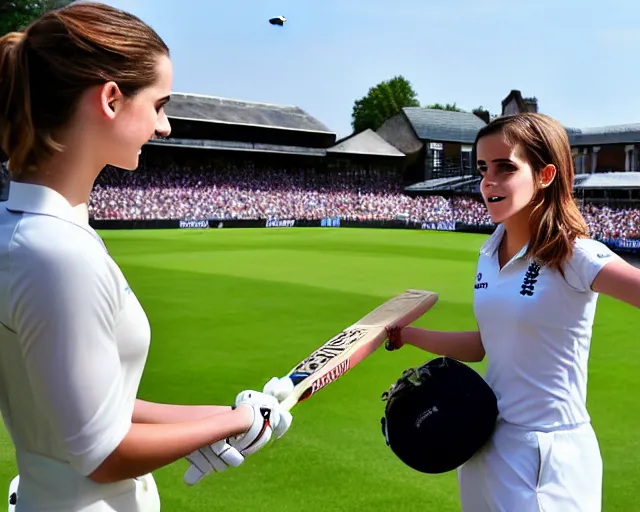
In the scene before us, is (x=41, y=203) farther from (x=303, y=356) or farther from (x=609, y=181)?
(x=609, y=181)

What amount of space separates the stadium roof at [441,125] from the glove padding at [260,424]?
60082 millimetres

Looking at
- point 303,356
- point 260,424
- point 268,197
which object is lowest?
point 303,356

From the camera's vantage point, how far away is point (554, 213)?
8.67 feet

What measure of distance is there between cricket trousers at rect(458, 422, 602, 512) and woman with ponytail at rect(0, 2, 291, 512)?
1270mm

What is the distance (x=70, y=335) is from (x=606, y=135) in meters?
51.2

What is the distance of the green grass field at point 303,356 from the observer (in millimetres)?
4531

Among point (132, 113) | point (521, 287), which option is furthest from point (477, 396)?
point (132, 113)

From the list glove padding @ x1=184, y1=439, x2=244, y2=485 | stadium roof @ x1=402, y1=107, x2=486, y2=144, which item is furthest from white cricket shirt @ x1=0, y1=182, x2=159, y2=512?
stadium roof @ x1=402, y1=107, x2=486, y2=144

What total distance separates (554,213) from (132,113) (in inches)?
70.5

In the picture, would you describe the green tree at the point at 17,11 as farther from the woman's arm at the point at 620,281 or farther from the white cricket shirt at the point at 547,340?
the woman's arm at the point at 620,281

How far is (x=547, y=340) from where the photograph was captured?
98.1 inches

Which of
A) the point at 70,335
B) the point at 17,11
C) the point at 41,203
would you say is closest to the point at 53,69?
the point at 41,203

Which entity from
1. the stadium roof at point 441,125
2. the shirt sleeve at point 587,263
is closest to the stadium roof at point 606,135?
the stadium roof at point 441,125

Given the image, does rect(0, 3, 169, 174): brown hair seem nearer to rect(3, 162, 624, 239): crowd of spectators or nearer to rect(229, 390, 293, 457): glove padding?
rect(229, 390, 293, 457): glove padding
